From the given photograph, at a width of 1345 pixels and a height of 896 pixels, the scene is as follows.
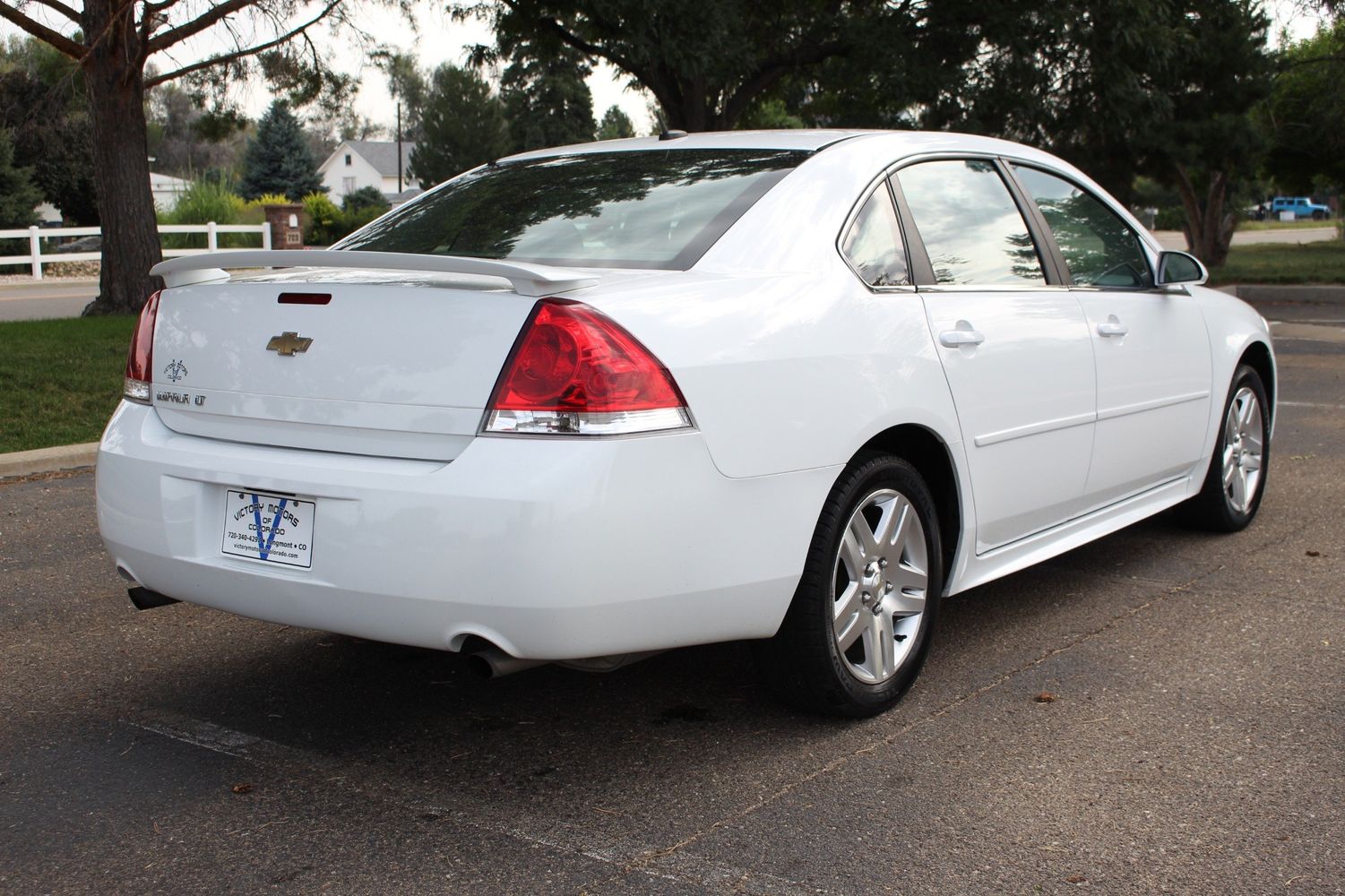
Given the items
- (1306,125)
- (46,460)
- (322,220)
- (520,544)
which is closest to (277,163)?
(322,220)

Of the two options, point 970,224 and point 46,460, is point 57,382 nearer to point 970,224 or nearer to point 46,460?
point 46,460

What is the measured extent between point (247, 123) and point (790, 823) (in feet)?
50.0

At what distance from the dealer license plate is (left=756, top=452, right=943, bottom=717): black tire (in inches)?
46.0

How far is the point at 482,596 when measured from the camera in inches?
120

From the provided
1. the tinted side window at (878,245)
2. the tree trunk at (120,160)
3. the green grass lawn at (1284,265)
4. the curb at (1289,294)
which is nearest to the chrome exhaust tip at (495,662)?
the tinted side window at (878,245)

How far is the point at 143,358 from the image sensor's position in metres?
3.76

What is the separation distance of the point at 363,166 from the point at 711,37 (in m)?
103

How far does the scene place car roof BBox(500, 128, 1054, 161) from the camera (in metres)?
4.22

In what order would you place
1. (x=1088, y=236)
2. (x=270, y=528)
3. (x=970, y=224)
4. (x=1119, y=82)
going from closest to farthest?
(x=270, y=528), (x=970, y=224), (x=1088, y=236), (x=1119, y=82)

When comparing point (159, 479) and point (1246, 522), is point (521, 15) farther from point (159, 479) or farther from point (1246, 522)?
point (159, 479)

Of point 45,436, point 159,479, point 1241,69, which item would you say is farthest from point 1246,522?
point 1241,69

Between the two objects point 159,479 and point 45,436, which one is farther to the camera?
point 45,436

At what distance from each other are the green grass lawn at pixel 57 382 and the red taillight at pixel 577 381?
603cm

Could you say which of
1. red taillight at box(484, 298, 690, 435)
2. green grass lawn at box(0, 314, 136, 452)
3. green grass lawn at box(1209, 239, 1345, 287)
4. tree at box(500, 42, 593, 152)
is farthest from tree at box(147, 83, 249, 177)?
red taillight at box(484, 298, 690, 435)
